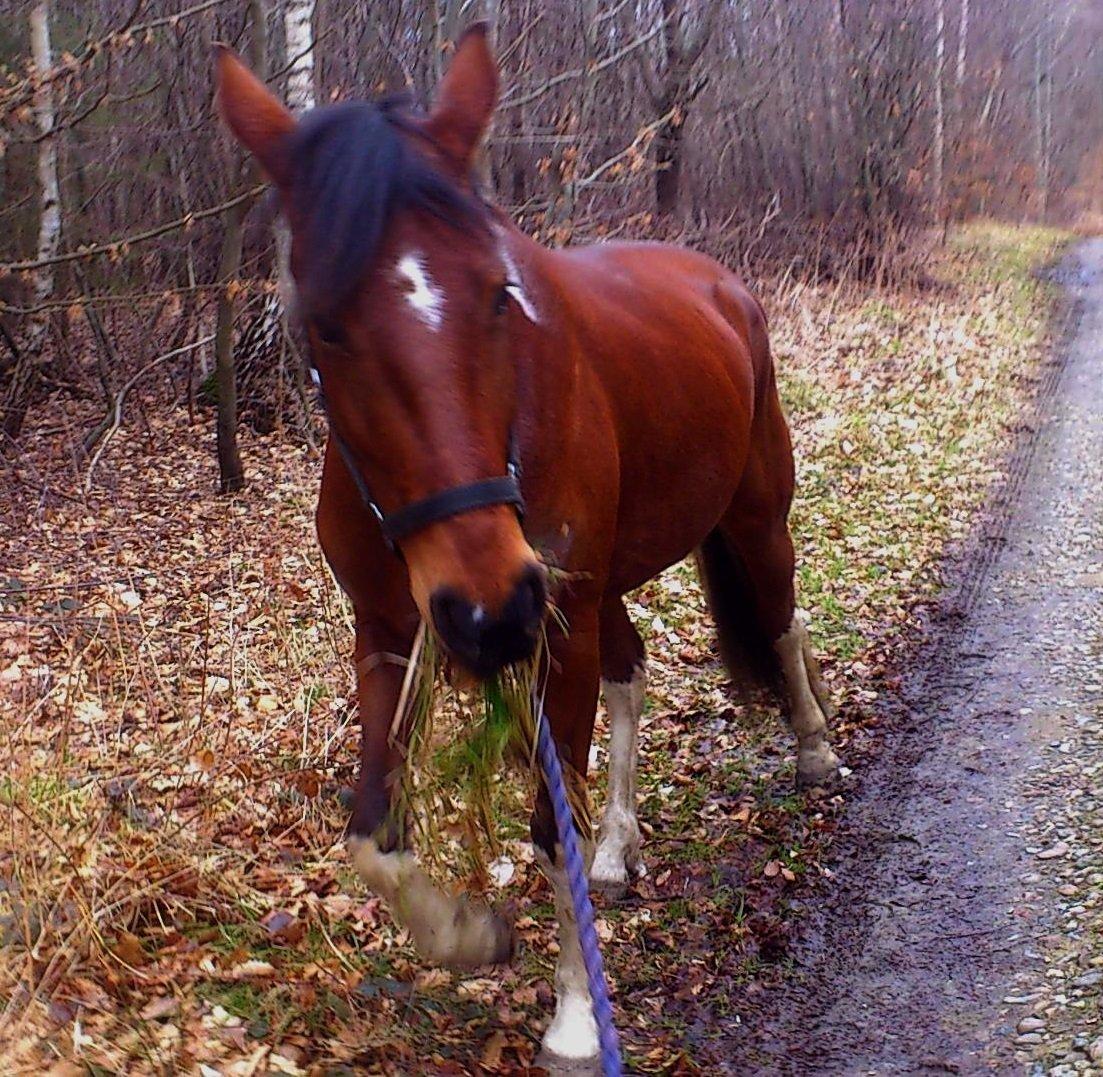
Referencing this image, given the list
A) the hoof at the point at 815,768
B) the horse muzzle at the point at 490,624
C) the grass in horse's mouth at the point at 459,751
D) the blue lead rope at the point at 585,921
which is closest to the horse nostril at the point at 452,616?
the horse muzzle at the point at 490,624

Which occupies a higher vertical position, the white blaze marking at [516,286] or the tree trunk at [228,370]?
the white blaze marking at [516,286]

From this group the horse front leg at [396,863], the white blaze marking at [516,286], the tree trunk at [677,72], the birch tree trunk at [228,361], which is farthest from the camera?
the tree trunk at [677,72]

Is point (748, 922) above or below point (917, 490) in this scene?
above

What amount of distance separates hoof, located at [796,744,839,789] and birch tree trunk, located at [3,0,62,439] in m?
6.59

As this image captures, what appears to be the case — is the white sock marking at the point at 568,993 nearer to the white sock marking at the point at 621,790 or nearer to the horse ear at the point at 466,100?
the white sock marking at the point at 621,790

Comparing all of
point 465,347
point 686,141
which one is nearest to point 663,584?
point 465,347

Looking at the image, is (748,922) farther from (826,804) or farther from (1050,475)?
(1050,475)

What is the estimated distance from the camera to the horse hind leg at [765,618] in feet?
15.8

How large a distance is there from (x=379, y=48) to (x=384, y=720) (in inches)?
366

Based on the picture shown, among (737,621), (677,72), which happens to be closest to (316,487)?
(737,621)

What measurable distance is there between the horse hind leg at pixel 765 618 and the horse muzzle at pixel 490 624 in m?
2.65

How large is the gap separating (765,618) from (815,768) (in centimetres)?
64

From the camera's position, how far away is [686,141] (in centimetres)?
1612

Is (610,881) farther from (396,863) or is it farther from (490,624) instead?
(490,624)
